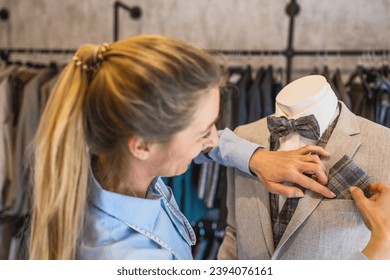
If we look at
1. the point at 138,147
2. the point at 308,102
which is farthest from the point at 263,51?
the point at 138,147

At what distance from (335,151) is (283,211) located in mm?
116

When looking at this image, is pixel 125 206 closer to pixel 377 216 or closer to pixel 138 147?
pixel 138 147

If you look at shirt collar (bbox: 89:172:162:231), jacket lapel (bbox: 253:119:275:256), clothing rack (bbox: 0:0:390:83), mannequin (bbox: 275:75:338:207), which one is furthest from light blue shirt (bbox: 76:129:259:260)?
clothing rack (bbox: 0:0:390:83)

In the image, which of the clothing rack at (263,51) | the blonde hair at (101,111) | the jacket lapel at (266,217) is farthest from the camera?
the clothing rack at (263,51)

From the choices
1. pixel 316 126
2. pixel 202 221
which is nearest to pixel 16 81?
pixel 202 221

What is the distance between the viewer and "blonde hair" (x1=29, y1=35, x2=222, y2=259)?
0.41 metres

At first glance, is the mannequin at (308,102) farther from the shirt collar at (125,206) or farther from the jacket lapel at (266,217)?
the shirt collar at (125,206)

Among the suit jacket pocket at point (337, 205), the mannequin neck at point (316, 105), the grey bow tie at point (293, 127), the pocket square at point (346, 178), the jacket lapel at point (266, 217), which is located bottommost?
the jacket lapel at point (266, 217)

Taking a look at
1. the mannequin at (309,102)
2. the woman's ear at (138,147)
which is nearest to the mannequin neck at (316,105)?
the mannequin at (309,102)

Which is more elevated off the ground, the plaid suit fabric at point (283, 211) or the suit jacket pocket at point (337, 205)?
the suit jacket pocket at point (337, 205)

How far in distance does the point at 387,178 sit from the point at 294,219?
0.13 metres

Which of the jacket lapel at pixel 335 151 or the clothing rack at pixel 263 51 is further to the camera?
the clothing rack at pixel 263 51

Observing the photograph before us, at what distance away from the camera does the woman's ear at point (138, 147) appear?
44cm

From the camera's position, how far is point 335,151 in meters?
0.48
